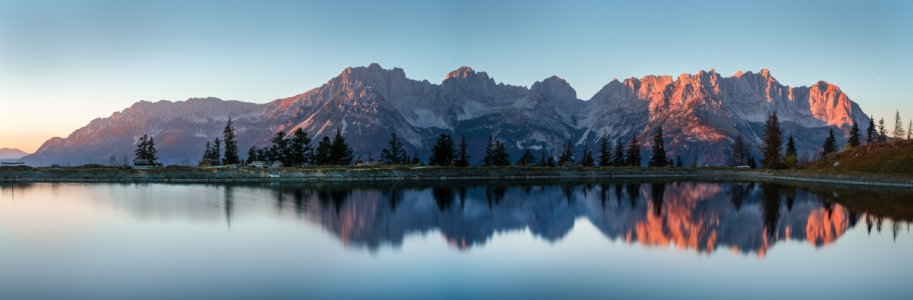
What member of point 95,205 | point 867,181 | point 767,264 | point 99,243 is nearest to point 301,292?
point 99,243

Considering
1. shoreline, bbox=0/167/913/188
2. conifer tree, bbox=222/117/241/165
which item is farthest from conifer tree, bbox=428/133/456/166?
conifer tree, bbox=222/117/241/165

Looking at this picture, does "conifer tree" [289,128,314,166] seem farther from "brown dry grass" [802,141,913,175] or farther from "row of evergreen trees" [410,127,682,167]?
"brown dry grass" [802,141,913,175]

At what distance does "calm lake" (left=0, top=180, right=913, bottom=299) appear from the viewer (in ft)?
49.1

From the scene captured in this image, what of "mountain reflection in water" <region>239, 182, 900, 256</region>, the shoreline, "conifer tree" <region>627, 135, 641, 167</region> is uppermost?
"conifer tree" <region>627, 135, 641, 167</region>

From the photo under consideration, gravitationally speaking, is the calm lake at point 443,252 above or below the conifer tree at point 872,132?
below

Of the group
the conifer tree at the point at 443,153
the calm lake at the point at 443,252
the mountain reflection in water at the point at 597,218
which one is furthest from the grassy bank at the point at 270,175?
the calm lake at the point at 443,252

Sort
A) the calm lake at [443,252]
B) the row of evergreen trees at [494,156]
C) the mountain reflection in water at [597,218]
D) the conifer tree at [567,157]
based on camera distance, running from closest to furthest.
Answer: the calm lake at [443,252] → the mountain reflection in water at [597,218] → the row of evergreen trees at [494,156] → the conifer tree at [567,157]

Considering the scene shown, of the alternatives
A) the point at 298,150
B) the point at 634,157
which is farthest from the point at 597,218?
the point at 634,157

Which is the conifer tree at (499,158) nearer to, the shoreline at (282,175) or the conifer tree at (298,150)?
the shoreline at (282,175)

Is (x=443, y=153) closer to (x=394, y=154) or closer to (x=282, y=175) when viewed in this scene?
(x=394, y=154)

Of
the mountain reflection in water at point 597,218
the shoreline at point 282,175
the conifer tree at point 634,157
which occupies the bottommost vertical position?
the mountain reflection in water at point 597,218

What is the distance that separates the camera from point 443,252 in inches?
809

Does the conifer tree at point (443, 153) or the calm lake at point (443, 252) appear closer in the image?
the calm lake at point (443, 252)

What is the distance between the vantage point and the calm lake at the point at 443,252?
15.0 meters
